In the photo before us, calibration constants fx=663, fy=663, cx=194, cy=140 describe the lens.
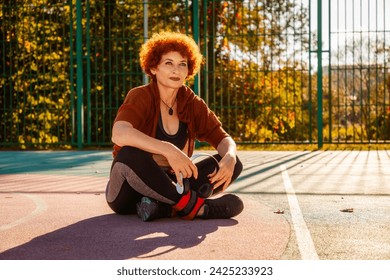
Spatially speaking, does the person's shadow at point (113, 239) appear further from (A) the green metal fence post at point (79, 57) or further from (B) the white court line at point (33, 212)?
(A) the green metal fence post at point (79, 57)

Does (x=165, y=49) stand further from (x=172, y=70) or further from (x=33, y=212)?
(x=33, y=212)

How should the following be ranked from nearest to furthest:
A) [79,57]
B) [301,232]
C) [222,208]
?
[301,232] < [222,208] < [79,57]

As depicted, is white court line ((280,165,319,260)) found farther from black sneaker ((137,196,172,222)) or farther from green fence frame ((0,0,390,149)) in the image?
green fence frame ((0,0,390,149))

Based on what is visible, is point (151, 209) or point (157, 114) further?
point (157, 114)

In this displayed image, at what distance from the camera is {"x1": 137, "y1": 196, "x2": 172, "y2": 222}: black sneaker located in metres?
4.22

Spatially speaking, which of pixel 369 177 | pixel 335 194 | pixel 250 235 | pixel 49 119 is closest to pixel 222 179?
pixel 250 235

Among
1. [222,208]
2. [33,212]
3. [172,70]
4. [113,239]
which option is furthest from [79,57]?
[113,239]

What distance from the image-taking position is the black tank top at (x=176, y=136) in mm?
4453

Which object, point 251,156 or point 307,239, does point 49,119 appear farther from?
point 307,239

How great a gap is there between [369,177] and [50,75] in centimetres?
770

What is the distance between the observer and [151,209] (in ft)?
13.8

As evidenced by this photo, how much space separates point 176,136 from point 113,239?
1071 mm

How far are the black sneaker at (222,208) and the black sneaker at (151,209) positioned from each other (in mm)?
250

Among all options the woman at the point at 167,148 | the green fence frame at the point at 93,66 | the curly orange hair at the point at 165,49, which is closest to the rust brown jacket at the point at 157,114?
the woman at the point at 167,148
